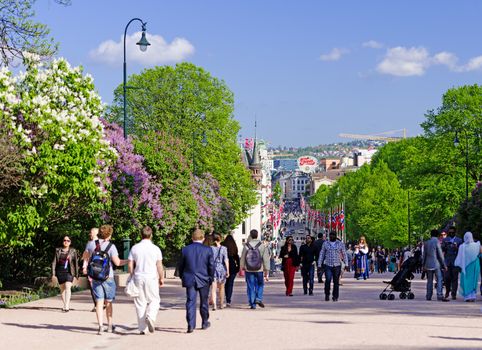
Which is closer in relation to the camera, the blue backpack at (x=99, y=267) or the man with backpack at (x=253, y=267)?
the blue backpack at (x=99, y=267)

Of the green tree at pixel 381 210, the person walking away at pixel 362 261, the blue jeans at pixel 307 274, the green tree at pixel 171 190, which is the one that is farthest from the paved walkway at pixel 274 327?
the green tree at pixel 381 210

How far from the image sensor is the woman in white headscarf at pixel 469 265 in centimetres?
2420

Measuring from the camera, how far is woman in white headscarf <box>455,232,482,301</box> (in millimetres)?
24203

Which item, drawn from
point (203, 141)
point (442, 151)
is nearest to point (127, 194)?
point (203, 141)

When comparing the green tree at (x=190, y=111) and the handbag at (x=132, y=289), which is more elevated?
the green tree at (x=190, y=111)

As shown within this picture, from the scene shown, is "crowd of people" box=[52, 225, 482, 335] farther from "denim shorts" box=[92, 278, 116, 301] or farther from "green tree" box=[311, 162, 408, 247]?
"green tree" box=[311, 162, 408, 247]

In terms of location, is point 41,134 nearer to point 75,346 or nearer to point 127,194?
point 75,346

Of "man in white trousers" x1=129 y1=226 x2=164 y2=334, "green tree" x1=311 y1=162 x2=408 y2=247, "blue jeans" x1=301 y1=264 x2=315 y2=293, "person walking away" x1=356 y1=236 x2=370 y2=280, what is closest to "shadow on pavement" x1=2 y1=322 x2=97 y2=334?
"man in white trousers" x1=129 y1=226 x2=164 y2=334

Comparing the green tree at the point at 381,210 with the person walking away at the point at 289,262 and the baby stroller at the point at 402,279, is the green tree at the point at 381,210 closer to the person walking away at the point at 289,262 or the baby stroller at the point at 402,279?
the person walking away at the point at 289,262

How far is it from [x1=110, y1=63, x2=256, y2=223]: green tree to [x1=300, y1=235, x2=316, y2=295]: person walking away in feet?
116

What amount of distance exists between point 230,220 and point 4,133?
46029 millimetres

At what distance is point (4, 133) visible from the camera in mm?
22344

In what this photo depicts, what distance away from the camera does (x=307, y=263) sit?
94.3ft

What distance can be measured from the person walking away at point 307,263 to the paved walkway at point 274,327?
3830mm
